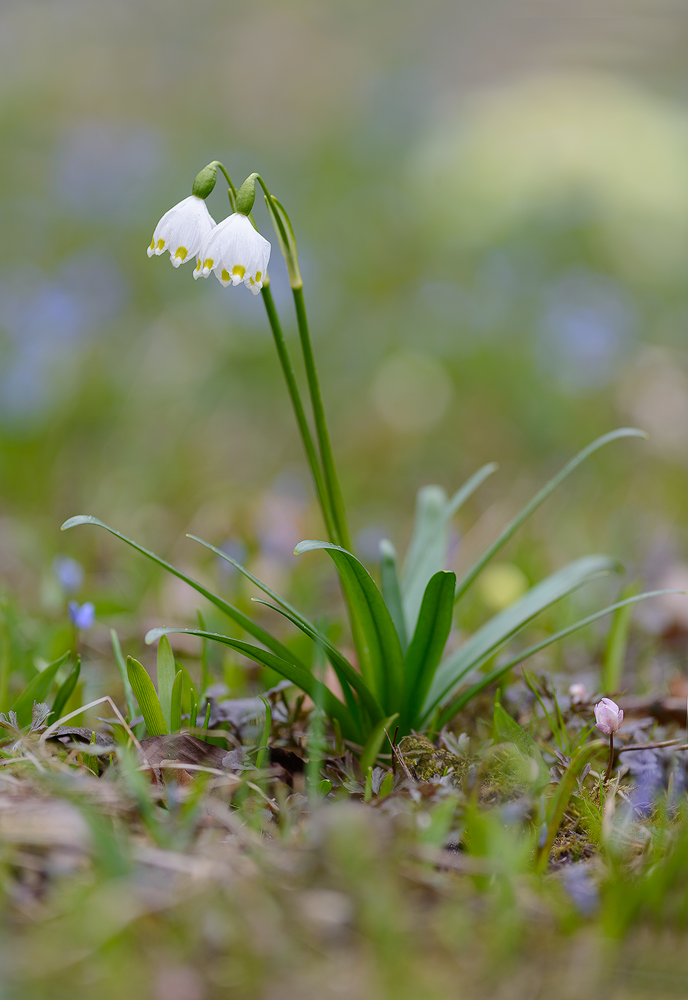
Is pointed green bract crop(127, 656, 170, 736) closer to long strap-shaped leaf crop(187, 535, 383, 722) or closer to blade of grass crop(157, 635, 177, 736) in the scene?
blade of grass crop(157, 635, 177, 736)

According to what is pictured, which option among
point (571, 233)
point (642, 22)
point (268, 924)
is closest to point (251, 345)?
point (571, 233)

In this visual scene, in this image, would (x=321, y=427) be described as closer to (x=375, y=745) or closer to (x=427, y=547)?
(x=427, y=547)

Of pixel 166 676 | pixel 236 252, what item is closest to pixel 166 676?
pixel 166 676

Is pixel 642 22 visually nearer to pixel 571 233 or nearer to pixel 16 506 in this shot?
pixel 571 233

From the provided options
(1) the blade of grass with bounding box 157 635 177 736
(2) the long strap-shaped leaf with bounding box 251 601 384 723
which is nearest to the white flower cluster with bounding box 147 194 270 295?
(2) the long strap-shaped leaf with bounding box 251 601 384 723

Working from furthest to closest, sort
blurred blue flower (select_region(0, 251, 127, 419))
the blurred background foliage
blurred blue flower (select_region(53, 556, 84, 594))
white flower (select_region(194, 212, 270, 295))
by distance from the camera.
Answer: blurred blue flower (select_region(0, 251, 127, 419)) → the blurred background foliage → blurred blue flower (select_region(53, 556, 84, 594)) → white flower (select_region(194, 212, 270, 295))

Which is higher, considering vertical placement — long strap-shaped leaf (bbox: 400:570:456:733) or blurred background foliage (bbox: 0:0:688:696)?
blurred background foliage (bbox: 0:0:688:696)
